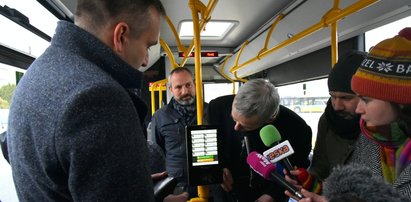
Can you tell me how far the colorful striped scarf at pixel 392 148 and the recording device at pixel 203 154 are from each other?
2.07ft

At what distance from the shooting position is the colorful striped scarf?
2.87 ft

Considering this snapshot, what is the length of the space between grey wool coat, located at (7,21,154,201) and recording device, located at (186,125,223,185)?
2.30 ft

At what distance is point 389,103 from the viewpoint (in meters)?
0.89

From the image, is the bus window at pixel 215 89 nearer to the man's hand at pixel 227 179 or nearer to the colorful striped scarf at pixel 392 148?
the man's hand at pixel 227 179

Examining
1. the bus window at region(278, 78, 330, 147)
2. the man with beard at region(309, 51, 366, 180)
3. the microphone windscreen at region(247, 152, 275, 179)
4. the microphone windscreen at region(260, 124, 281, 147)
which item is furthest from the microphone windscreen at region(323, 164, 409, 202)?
the bus window at region(278, 78, 330, 147)

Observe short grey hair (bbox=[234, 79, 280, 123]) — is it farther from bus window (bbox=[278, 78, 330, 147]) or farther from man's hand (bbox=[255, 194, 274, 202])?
bus window (bbox=[278, 78, 330, 147])

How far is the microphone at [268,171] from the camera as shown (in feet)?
3.00

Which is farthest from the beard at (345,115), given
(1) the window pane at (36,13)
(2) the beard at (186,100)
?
(1) the window pane at (36,13)

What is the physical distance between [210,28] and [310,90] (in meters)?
1.80

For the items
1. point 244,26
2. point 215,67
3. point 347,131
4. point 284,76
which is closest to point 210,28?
point 244,26

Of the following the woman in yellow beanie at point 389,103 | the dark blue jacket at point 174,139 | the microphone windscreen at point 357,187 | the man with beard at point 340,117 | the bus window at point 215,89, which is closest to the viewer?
the microphone windscreen at point 357,187

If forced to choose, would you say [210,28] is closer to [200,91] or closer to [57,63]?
[200,91]

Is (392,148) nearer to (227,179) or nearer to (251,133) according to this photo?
(251,133)

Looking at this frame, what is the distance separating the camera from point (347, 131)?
1.38m
